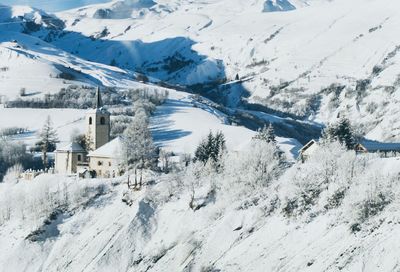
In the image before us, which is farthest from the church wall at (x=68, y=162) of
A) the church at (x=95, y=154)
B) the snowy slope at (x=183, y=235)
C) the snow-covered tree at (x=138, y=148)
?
the snow-covered tree at (x=138, y=148)

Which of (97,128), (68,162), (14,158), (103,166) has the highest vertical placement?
(97,128)

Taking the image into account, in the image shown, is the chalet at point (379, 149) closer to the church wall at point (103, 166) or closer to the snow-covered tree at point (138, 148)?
the snow-covered tree at point (138, 148)

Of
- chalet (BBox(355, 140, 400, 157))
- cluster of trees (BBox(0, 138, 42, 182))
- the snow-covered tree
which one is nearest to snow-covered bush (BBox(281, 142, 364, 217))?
the snow-covered tree

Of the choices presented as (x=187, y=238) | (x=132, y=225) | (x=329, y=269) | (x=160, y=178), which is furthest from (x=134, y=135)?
(x=329, y=269)

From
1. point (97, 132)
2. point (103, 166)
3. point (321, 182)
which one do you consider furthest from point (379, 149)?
point (97, 132)

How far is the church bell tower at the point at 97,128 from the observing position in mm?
115062

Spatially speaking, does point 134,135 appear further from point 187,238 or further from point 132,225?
point 187,238

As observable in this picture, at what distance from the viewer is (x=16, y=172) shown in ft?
391

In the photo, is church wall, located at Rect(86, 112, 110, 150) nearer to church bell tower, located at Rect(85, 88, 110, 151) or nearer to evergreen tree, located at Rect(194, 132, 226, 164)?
church bell tower, located at Rect(85, 88, 110, 151)

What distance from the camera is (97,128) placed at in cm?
11581

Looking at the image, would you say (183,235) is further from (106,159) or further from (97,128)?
Result: (97,128)

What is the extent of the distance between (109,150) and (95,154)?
2311 millimetres

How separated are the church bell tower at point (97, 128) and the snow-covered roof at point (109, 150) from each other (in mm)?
5438

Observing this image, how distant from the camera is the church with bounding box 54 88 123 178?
347 feet
